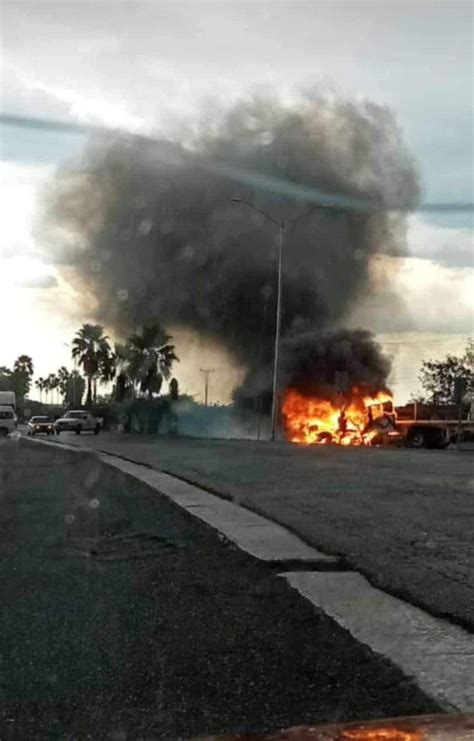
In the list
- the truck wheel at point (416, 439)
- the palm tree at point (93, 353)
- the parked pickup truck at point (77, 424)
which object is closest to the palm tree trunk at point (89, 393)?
the palm tree at point (93, 353)

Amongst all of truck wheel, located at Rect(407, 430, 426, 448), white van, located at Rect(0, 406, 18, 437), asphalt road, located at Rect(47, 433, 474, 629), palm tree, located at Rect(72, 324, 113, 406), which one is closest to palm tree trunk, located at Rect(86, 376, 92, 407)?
palm tree, located at Rect(72, 324, 113, 406)

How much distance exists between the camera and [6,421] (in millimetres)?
58531

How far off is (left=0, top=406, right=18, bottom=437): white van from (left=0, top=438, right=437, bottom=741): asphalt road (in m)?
48.7

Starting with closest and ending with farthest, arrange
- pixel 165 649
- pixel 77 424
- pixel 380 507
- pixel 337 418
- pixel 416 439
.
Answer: pixel 165 649 < pixel 380 507 < pixel 416 439 < pixel 337 418 < pixel 77 424

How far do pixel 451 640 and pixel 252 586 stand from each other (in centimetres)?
218

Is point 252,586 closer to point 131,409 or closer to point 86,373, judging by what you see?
point 131,409

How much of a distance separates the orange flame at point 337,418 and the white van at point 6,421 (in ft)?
48.8

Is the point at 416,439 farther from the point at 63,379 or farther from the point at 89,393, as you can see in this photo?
the point at 63,379

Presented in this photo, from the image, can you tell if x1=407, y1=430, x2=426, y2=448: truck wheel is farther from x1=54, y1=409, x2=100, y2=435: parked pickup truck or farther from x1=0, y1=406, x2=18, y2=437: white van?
x1=54, y1=409, x2=100, y2=435: parked pickup truck

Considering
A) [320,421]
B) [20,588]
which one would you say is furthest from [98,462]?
[320,421]

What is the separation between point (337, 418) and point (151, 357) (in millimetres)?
37459

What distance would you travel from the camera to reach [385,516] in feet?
38.0

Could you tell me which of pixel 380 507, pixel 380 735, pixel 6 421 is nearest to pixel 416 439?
pixel 6 421

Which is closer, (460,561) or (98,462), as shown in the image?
(460,561)
